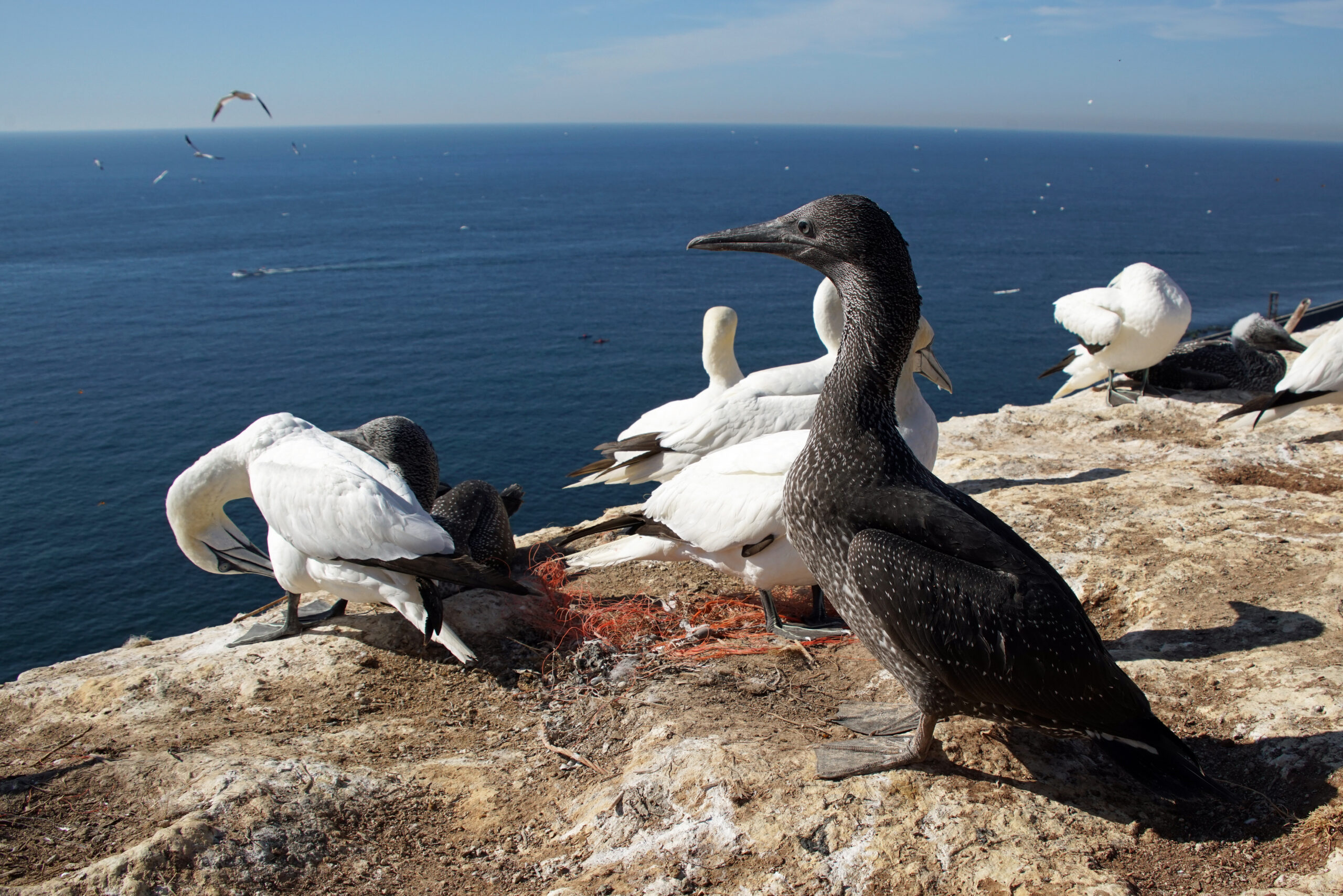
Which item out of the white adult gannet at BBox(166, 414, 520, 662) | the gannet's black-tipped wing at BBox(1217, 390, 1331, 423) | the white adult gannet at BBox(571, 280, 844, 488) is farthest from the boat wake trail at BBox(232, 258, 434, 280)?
the gannet's black-tipped wing at BBox(1217, 390, 1331, 423)

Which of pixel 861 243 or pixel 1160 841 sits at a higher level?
pixel 861 243

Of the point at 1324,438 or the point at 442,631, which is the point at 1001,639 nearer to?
the point at 442,631

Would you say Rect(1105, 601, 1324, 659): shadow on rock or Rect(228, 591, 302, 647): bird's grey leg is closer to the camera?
Rect(1105, 601, 1324, 659): shadow on rock

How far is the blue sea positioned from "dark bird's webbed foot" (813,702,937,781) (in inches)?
1029

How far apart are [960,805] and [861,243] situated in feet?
9.31

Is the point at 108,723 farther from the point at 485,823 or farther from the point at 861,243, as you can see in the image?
the point at 861,243

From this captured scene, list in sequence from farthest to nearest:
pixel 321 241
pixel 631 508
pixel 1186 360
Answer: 1. pixel 321 241
2. pixel 1186 360
3. pixel 631 508

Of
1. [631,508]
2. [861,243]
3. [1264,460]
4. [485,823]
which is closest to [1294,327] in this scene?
[1264,460]

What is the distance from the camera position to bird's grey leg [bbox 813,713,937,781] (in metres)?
4.43

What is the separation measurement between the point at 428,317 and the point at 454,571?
57.7m

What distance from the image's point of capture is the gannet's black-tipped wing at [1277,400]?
10.8 metres

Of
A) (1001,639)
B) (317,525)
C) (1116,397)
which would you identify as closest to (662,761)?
(1001,639)

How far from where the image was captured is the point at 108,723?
18.9 feet

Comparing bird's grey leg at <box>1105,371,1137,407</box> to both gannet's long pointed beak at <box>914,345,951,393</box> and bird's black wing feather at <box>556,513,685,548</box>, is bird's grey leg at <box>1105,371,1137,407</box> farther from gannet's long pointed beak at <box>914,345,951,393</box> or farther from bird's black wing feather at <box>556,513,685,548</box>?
bird's black wing feather at <box>556,513,685,548</box>
